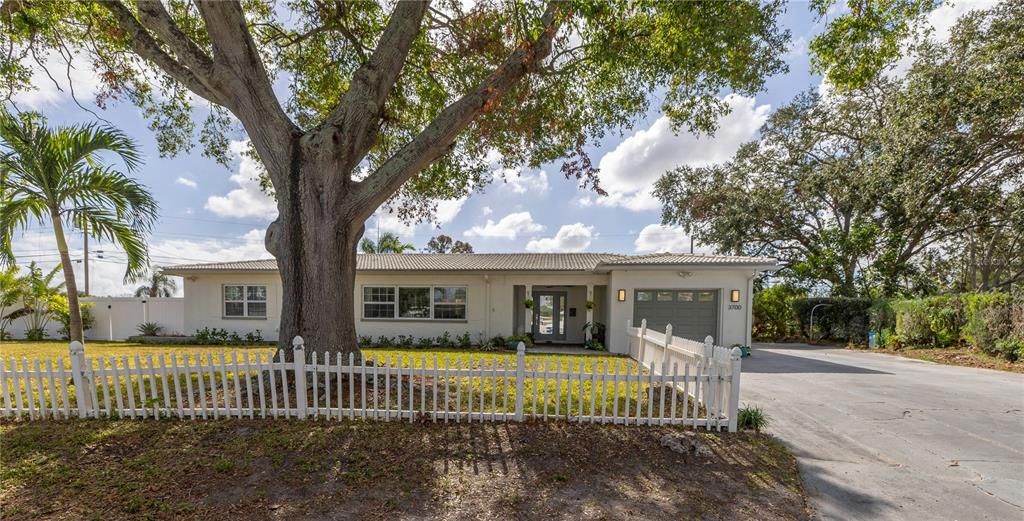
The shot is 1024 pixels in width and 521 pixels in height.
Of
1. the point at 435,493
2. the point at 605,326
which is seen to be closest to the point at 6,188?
the point at 435,493

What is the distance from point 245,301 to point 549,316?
415 inches

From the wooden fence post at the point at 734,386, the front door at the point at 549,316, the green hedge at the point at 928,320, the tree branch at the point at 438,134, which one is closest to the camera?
the wooden fence post at the point at 734,386

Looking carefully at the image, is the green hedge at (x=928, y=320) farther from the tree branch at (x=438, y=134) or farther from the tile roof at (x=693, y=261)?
the tree branch at (x=438, y=134)

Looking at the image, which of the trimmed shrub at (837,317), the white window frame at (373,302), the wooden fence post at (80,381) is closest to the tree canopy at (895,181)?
the trimmed shrub at (837,317)

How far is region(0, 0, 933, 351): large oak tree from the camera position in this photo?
5168 millimetres

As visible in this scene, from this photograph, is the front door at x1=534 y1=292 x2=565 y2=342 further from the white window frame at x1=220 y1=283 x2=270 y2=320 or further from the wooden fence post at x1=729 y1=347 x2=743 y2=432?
the white window frame at x1=220 y1=283 x2=270 y2=320

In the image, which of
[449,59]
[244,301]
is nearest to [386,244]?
[244,301]

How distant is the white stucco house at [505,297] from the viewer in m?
11.0

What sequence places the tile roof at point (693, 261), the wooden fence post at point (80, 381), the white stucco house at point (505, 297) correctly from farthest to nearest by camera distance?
the white stucco house at point (505, 297) → the tile roof at point (693, 261) → the wooden fence post at point (80, 381)

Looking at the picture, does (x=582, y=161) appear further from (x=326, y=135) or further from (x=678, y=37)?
(x=326, y=135)

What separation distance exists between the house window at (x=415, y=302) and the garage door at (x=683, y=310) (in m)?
5.73

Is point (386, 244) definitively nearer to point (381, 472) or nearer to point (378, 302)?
point (378, 302)

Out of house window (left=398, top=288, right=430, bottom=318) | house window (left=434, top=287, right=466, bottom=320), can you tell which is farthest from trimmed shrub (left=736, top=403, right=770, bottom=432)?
house window (left=398, top=288, right=430, bottom=318)

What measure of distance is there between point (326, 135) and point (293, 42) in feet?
11.5
